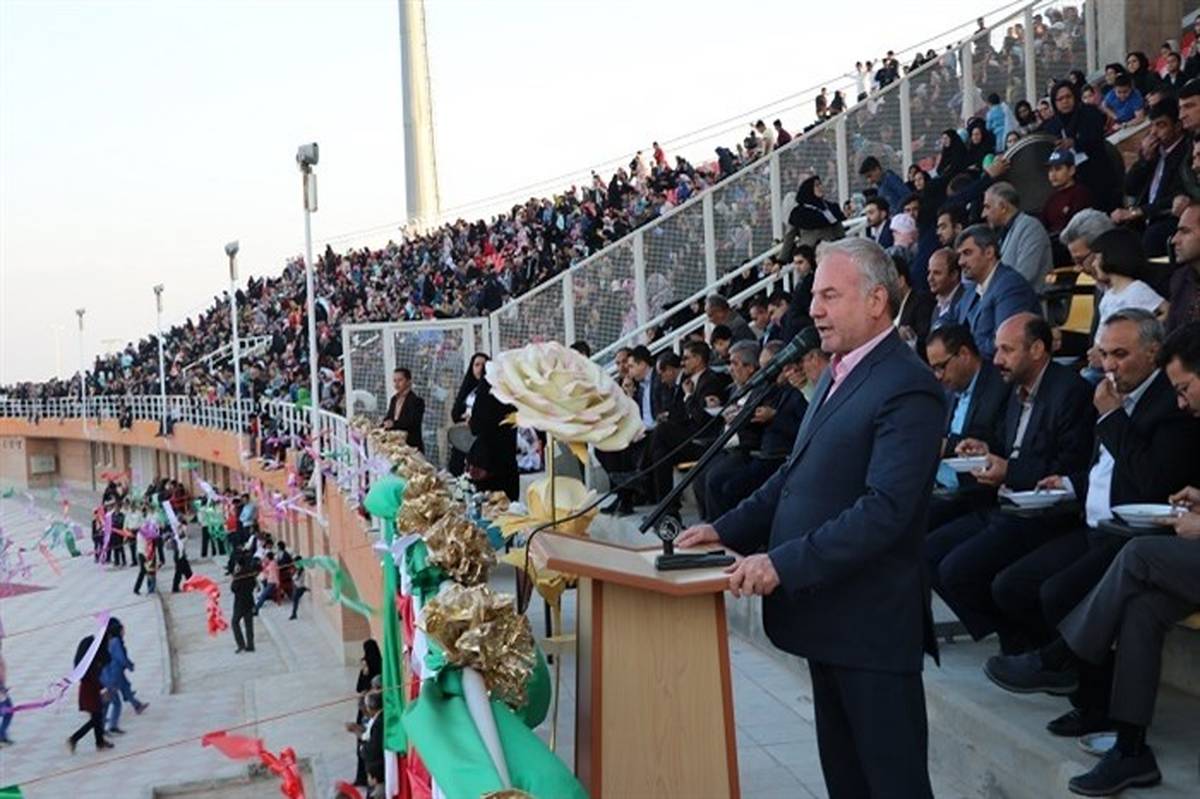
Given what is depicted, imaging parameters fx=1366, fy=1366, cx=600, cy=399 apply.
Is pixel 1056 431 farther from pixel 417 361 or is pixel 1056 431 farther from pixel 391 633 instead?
pixel 417 361

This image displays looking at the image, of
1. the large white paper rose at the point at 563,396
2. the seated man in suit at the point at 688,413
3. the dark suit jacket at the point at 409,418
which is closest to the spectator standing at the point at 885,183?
the seated man in suit at the point at 688,413

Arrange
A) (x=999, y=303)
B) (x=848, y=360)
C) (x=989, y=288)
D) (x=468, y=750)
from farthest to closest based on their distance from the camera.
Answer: (x=989, y=288) → (x=999, y=303) → (x=848, y=360) → (x=468, y=750)

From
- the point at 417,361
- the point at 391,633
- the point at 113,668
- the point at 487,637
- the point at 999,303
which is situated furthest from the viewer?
the point at 113,668

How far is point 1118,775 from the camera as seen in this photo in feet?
12.1

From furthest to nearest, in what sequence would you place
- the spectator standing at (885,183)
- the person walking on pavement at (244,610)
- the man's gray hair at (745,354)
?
the person walking on pavement at (244,610), the spectator standing at (885,183), the man's gray hair at (745,354)

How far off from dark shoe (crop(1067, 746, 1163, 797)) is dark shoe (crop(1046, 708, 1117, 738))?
374mm

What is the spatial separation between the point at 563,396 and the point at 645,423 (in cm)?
613

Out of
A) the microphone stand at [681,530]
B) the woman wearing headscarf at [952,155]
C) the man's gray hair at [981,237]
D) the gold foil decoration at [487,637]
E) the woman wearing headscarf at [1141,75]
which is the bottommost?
the gold foil decoration at [487,637]

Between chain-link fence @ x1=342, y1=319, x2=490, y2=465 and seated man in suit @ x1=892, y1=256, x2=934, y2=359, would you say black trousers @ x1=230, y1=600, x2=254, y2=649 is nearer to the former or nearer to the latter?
chain-link fence @ x1=342, y1=319, x2=490, y2=465

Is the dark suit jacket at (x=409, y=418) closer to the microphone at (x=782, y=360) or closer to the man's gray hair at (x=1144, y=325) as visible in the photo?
the man's gray hair at (x=1144, y=325)

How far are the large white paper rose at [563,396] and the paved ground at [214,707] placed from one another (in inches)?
54.1

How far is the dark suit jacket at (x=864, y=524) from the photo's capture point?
9.76 feet

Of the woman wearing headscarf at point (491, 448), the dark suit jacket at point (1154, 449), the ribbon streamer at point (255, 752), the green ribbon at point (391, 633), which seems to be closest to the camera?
the dark suit jacket at point (1154, 449)

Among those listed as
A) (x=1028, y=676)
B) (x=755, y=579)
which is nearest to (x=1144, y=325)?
(x=1028, y=676)
